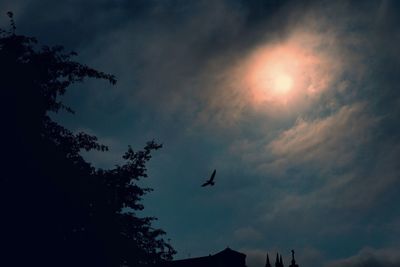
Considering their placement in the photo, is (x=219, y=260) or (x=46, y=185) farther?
(x=219, y=260)

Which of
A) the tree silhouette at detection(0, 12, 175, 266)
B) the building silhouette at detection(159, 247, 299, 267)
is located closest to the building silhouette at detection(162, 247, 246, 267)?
the building silhouette at detection(159, 247, 299, 267)

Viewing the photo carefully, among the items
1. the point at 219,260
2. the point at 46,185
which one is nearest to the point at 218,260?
the point at 219,260

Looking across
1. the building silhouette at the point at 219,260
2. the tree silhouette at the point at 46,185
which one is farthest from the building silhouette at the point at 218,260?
the tree silhouette at the point at 46,185

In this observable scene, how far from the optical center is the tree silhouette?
14.4 meters

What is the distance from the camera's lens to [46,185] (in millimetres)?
15125

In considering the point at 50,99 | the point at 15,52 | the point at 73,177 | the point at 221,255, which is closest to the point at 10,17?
the point at 15,52

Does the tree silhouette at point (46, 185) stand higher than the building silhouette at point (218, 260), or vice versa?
the building silhouette at point (218, 260)

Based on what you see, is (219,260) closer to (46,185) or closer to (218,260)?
(218,260)

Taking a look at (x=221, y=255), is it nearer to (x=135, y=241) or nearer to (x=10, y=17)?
(x=135, y=241)

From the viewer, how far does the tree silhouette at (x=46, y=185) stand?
47.4ft

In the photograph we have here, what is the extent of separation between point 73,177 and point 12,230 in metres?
2.64

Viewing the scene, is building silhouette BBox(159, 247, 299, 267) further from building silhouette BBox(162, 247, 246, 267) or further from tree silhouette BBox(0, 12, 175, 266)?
tree silhouette BBox(0, 12, 175, 266)

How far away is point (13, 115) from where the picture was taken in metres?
15.2

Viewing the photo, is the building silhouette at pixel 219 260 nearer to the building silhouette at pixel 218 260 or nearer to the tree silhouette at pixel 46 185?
the building silhouette at pixel 218 260
